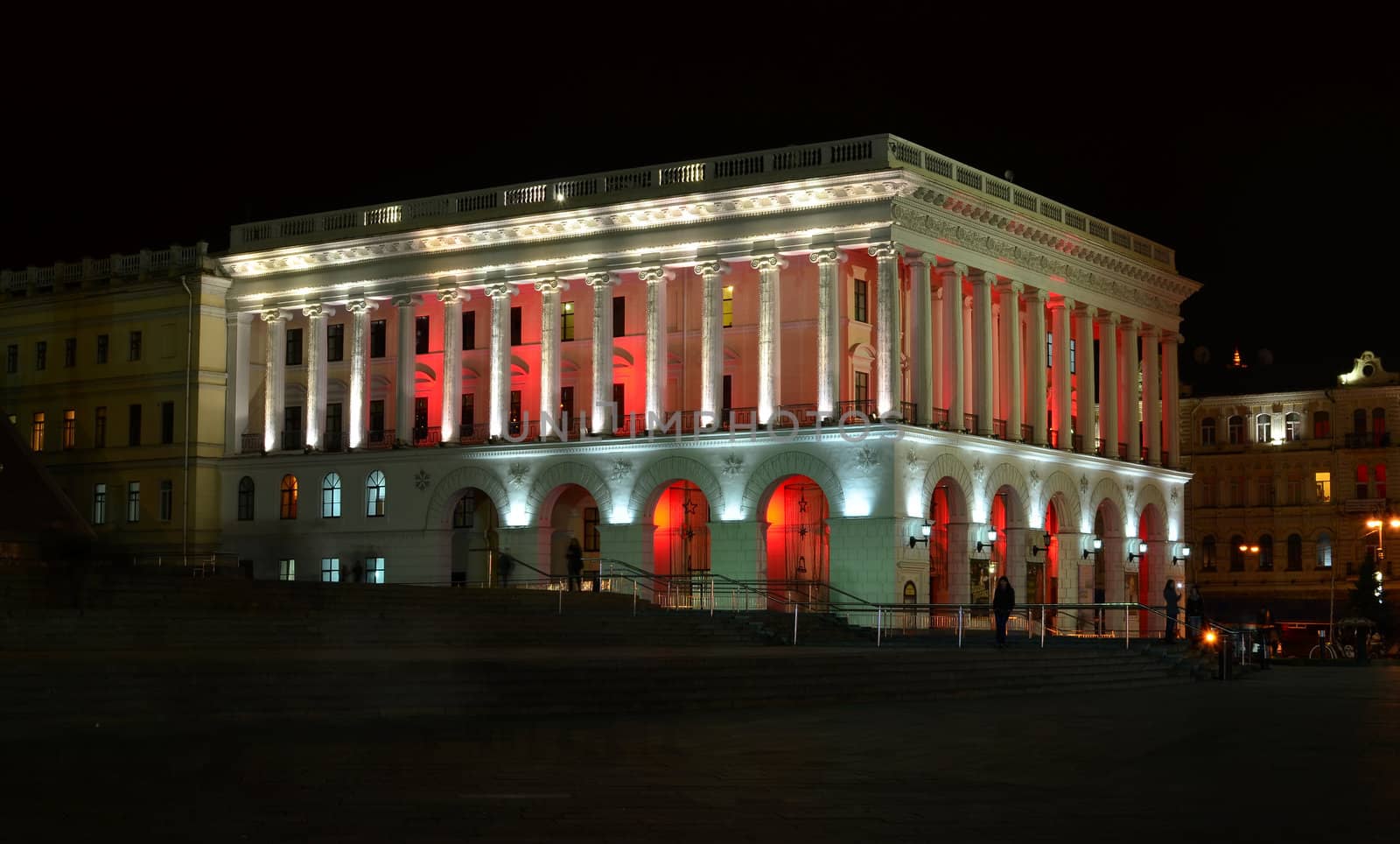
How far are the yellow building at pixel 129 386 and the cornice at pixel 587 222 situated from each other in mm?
2406

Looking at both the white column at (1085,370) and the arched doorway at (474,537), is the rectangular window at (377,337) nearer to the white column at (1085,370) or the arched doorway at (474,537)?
the arched doorway at (474,537)

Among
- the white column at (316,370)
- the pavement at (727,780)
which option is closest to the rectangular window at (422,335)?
the white column at (316,370)

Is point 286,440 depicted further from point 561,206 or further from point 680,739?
point 680,739

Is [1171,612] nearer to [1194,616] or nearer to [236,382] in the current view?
[1194,616]

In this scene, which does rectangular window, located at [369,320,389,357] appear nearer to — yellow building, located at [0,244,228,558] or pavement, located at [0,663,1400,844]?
yellow building, located at [0,244,228,558]

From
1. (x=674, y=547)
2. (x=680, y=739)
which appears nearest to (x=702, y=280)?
(x=674, y=547)

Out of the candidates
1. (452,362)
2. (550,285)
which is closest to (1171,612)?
(550,285)

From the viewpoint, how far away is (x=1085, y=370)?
61531 mm

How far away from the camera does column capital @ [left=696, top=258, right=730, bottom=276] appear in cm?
5441

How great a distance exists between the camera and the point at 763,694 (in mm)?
27359

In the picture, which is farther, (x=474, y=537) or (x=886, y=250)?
(x=474, y=537)

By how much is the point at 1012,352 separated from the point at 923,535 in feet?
27.2

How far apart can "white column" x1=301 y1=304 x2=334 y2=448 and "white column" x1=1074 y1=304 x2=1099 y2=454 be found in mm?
24637

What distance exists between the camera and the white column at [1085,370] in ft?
202
